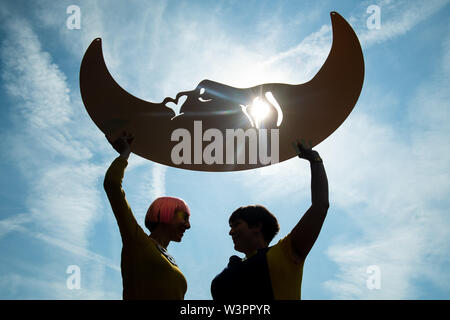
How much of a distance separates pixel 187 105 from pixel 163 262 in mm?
1505

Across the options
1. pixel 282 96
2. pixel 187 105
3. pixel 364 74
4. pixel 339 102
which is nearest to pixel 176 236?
pixel 187 105

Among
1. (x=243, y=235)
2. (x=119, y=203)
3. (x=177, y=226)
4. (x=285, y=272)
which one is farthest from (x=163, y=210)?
(x=285, y=272)

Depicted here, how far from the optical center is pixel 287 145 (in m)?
3.49

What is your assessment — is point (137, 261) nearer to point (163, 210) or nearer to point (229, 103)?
point (163, 210)

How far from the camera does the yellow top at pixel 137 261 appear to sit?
8.38ft

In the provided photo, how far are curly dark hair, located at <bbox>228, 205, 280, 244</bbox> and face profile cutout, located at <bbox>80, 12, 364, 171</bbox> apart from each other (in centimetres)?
89

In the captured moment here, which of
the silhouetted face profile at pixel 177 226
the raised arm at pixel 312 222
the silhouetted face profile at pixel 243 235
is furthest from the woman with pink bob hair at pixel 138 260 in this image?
the raised arm at pixel 312 222

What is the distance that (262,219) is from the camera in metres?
2.67

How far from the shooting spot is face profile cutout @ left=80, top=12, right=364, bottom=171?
348cm

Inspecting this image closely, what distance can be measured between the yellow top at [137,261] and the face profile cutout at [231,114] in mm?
971

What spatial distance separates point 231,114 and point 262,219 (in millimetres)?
1231

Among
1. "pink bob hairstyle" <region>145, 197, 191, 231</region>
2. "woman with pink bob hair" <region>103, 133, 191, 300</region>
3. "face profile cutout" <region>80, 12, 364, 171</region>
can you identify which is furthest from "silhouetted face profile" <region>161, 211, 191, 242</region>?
"face profile cutout" <region>80, 12, 364, 171</region>
